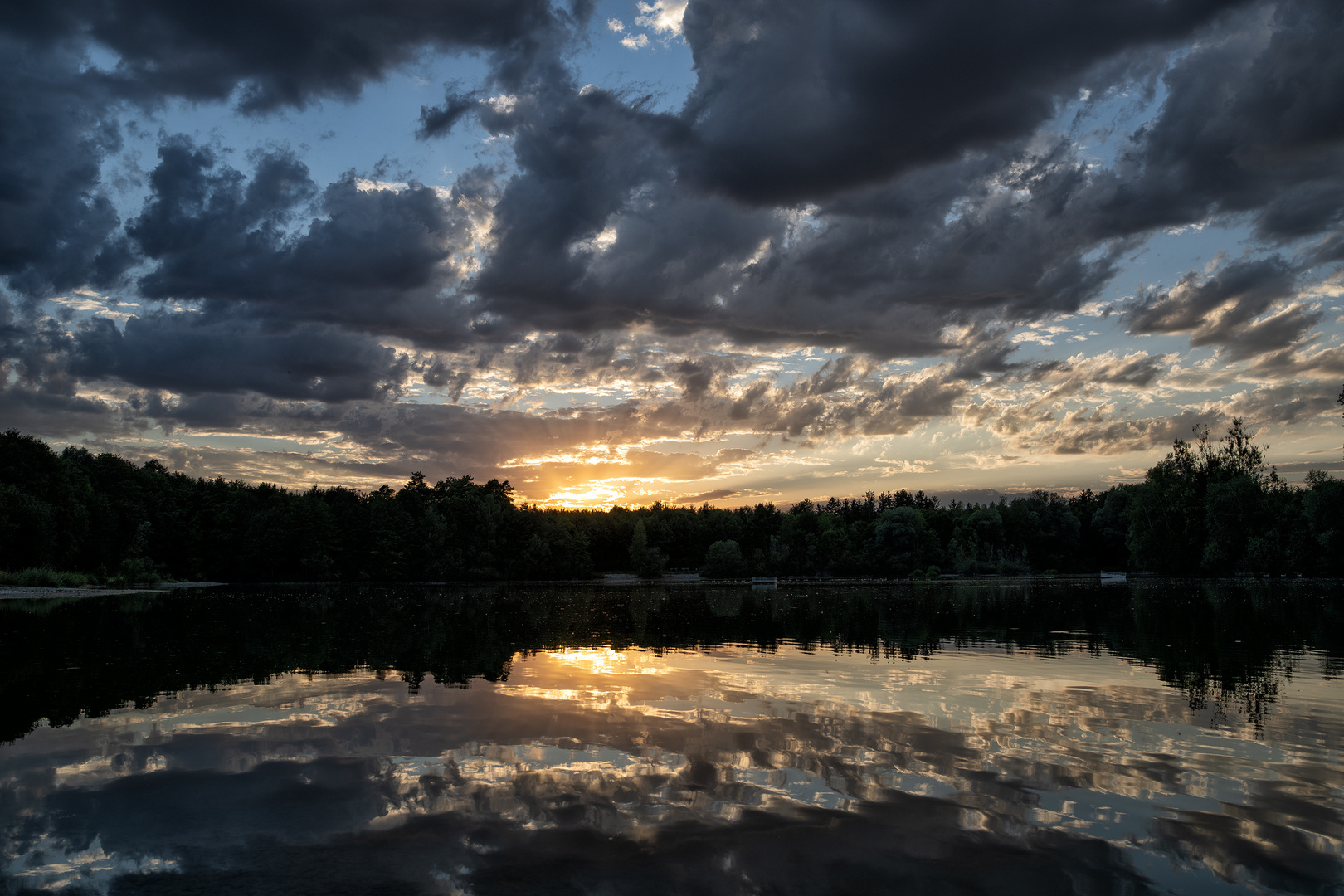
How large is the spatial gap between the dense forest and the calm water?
87.6 metres

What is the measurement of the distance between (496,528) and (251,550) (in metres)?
41.6

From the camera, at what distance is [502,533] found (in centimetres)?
14950

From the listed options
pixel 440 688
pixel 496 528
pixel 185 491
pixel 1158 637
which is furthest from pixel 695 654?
pixel 185 491

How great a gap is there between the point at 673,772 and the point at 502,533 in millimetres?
140546

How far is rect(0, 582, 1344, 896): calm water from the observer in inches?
363

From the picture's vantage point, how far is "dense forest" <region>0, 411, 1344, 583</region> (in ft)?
326

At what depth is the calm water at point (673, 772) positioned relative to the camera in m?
9.23

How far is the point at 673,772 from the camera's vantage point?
1331cm

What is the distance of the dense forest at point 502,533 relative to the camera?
326 ft

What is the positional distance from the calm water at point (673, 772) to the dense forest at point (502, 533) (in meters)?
87.6

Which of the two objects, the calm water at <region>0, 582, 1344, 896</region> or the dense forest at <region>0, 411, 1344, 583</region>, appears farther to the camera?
the dense forest at <region>0, 411, 1344, 583</region>

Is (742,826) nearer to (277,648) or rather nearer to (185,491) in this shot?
(277,648)

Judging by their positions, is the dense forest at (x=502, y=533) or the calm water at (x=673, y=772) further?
the dense forest at (x=502, y=533)

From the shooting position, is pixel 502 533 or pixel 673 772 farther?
pixel 502 533
